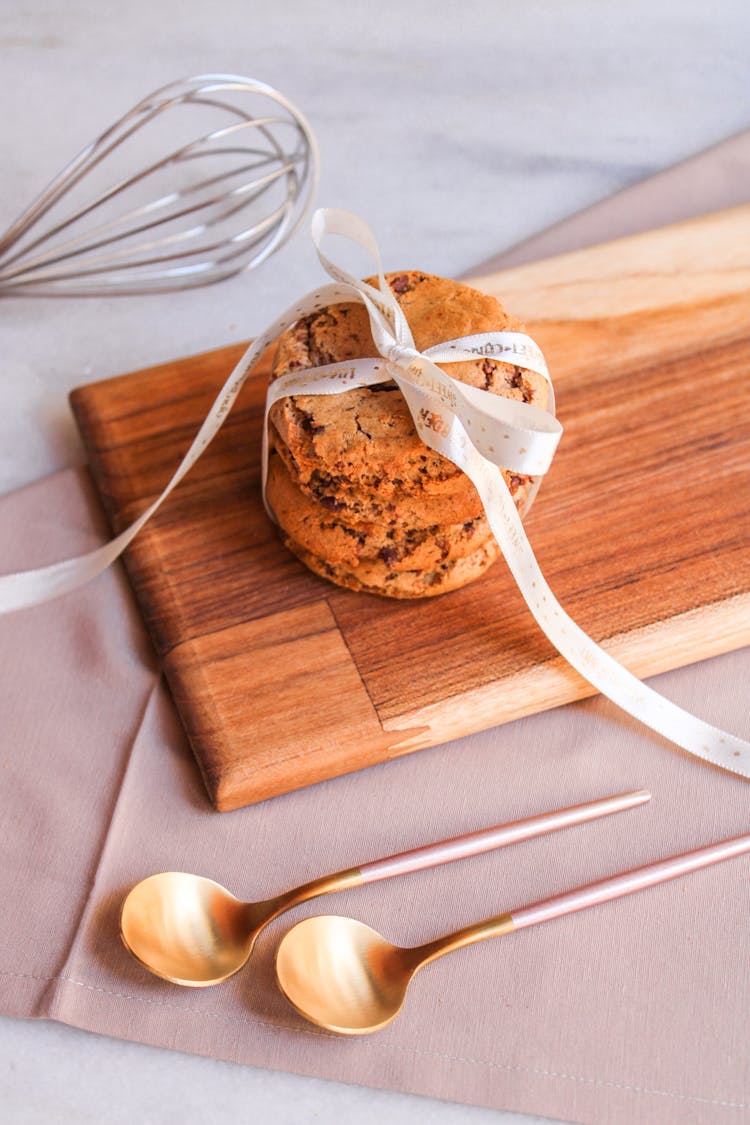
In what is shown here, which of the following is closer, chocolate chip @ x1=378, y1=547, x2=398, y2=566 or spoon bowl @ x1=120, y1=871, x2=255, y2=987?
spoon bowl @ x1=120, y1=871, x2=255, y2=987

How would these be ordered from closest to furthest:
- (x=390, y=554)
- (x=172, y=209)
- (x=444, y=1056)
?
1. (x=444, y=1056)
2. (x=390, y=554)
3. (x=172, y=209)

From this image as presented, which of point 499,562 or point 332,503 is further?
point 499,562

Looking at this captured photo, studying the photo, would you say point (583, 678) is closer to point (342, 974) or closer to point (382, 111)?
point (342, 974)

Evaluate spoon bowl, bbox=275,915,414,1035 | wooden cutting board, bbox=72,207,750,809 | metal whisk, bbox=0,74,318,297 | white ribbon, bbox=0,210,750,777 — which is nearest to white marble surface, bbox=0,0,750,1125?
metal whisk, bbox=0,74,318,297

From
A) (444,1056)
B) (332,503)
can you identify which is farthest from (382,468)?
(444,1056)

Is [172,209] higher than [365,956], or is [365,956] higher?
[172,209]

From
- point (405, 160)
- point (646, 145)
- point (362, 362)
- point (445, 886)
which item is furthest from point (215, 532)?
point (646, 145)

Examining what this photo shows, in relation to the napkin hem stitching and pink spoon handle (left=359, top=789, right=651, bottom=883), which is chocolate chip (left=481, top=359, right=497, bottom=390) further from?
the napkin hem stitching
